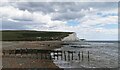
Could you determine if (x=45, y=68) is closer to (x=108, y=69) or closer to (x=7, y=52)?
(x=108, y=69)

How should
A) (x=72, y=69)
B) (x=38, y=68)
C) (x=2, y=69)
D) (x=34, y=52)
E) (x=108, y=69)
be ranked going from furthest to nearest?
(x=34, y=52) → (x=108, y=69) → (x=72, y=69) → (x=38, y=68) → (x=2, y=69)

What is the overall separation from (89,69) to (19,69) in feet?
37.4

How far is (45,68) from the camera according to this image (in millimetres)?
31453

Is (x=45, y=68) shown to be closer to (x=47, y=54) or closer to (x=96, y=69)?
(x=96, y=69)

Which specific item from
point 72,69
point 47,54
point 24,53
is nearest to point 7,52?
point 24,53

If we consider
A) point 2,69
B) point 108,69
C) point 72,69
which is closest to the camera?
point 2,69

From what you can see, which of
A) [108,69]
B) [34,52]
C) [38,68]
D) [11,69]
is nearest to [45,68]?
[38,68]

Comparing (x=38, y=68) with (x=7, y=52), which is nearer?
(x=38, y=68)

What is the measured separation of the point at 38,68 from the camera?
31.1 m

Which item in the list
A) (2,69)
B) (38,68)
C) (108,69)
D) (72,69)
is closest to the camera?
(2,69)

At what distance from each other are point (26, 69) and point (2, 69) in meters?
3.09

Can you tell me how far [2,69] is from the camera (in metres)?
28.1

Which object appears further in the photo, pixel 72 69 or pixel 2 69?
pixel 72 69

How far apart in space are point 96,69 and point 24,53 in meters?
24.5
